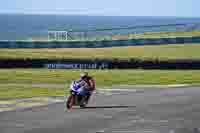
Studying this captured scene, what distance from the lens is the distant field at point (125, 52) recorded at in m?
56.3

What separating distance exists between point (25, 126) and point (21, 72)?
1047 inches

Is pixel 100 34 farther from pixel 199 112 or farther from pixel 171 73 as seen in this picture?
pixel 199 112

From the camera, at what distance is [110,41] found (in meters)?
62.8

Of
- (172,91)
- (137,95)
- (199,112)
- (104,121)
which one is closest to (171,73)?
(172,91)

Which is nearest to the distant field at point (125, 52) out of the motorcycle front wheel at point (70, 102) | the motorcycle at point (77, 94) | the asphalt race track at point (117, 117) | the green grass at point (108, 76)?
the green grass at point (108, 76)

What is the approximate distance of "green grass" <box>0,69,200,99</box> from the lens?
43.8 meters

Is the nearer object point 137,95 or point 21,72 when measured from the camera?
point 137,95

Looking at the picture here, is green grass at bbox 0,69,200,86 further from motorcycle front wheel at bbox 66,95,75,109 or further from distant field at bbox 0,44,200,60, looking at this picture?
motorcycle front wheel at bbox 66,95,75,109

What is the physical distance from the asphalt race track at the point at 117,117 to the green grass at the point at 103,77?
31.9 feet

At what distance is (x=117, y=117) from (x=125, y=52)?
1392 inches

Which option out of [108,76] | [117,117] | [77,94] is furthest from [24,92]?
[117,117]

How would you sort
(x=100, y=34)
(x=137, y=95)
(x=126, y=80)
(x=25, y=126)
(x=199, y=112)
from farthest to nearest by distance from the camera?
(x=100, y=34)
(x=126, y=80)
(x=137, y=95)
(x=199, y=112)
(x=25, y=126)

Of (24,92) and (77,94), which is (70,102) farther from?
(24,92)

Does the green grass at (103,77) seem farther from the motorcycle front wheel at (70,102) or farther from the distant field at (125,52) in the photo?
the motorcycle front wheel at (70,102)
